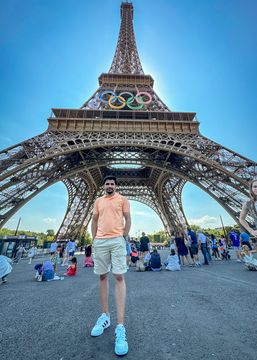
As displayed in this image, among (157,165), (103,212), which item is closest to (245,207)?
(103,212)

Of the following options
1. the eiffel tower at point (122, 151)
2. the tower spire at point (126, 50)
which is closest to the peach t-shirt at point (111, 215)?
the eiffel tower at point (122, 151)

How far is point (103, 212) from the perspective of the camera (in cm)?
213

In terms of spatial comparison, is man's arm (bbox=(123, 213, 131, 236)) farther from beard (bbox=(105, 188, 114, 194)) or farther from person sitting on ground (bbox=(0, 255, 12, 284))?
person sitting on ground (bbox=(0, 255, 12, 284))

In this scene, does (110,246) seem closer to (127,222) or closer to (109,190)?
(127,222)

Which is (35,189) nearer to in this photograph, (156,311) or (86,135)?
(86,135)

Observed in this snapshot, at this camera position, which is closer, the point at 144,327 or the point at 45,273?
the point at 144,327

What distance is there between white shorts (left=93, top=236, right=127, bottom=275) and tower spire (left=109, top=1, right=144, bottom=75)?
27368mm

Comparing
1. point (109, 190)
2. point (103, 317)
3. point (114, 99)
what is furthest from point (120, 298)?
point (114, 99)

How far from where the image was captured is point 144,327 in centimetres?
200

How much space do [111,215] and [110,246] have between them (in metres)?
0.35

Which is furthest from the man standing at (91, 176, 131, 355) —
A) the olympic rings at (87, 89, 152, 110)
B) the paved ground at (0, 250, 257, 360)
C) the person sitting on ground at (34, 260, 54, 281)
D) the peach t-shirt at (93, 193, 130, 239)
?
the olympic rings at (87, 89, 152, 110)

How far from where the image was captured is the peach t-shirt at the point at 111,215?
2021mm

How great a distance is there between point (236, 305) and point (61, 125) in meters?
16.3

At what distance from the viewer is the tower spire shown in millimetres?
25983
